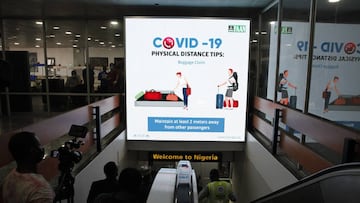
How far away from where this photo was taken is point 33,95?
777cm

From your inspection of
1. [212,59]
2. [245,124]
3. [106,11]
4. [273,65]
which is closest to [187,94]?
[212,59]

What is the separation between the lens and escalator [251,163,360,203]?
1669 millimetres

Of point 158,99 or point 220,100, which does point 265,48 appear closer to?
point 220,100

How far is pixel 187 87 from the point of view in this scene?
21.3 ft

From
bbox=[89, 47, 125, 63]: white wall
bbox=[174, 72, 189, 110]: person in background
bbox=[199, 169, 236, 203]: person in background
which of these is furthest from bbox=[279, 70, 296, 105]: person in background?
bbox=[89, 47, 125, 63]: white wall

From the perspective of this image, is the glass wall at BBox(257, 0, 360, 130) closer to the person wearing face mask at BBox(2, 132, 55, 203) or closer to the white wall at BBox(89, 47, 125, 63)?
the person wearing face mask at BBox(2, 132, 55, 203)

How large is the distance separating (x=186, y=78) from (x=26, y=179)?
5110mm

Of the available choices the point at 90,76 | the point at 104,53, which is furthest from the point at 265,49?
the point at 90,76

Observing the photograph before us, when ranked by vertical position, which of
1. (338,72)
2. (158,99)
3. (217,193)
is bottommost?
(217,193)

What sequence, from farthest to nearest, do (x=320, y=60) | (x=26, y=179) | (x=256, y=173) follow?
(x=256, y=173) → (x=320, y=60) → (x=26, y=179)

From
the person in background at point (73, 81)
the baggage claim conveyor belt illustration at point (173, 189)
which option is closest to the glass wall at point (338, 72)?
the baggage claim conveyor belt illustration at point (173, 189)

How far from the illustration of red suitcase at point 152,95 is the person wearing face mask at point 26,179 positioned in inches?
190

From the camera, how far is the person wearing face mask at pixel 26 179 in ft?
5.01

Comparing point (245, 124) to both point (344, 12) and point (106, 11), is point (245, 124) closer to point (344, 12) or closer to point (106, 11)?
point (344, 12)
